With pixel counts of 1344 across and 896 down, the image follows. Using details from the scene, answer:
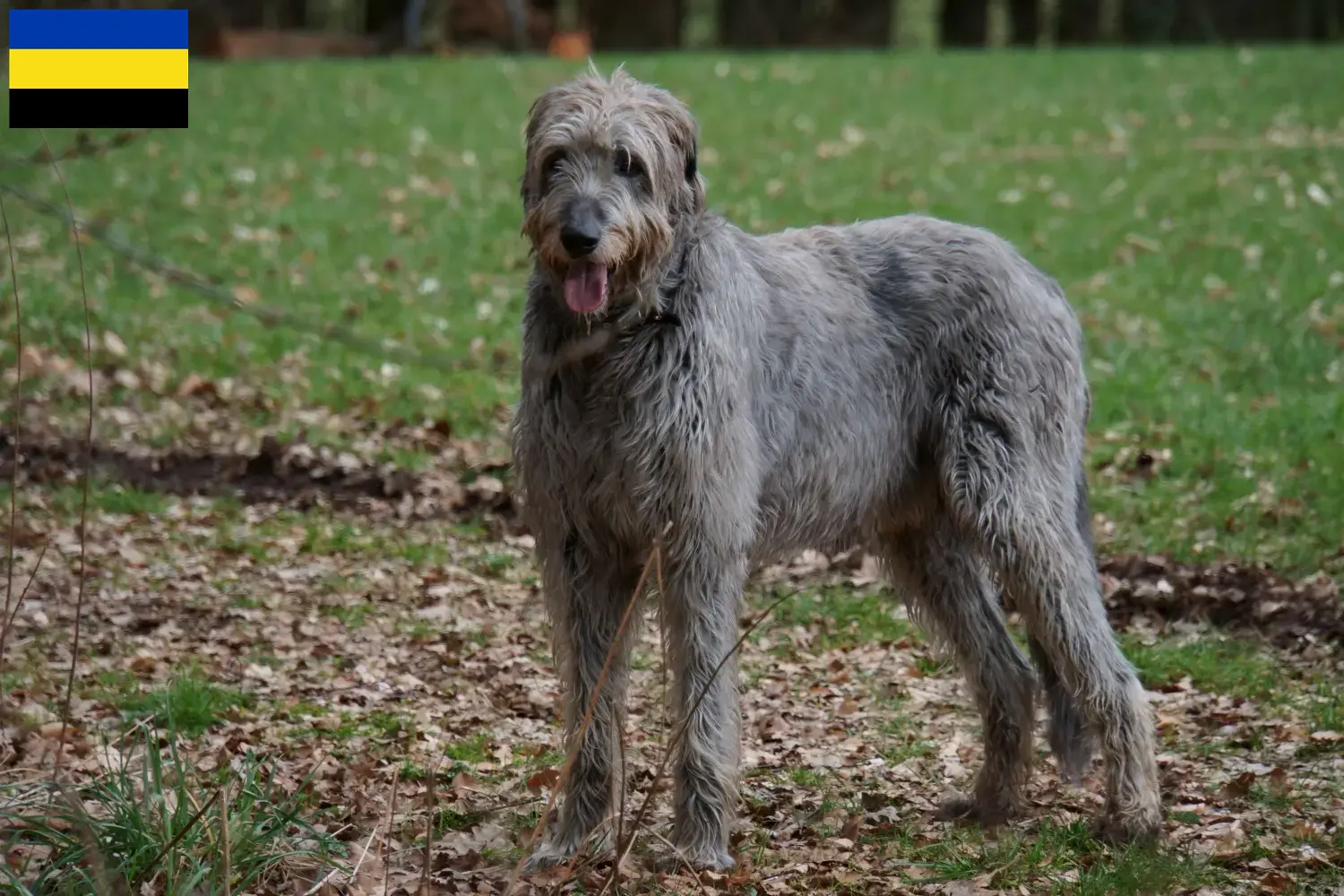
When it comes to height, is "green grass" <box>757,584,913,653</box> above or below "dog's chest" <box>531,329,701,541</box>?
below

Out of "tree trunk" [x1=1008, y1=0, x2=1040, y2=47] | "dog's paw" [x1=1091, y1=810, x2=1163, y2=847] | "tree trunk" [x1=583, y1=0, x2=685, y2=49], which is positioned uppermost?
"tree trunk" [x1=1008, y1=0, x2=1040, y2=47]

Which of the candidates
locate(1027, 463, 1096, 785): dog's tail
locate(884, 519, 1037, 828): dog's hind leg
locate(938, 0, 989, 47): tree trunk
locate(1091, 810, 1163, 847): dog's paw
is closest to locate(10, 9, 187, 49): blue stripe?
locate(884, 519, 1037, 828): dog's hind leg

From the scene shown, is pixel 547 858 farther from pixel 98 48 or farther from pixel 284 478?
pixel 98 48

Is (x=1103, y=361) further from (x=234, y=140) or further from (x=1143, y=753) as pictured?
(x=234, y=140)

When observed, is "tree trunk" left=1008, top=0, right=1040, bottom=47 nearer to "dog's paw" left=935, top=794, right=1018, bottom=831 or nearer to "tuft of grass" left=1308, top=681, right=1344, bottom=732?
"tuft of grass" left=1308, top=681, right=1344, bottom=732

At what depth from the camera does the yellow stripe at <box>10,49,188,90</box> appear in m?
7.32

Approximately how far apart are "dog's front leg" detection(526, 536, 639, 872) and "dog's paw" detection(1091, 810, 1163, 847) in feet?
5.34

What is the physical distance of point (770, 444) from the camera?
5.01 metres

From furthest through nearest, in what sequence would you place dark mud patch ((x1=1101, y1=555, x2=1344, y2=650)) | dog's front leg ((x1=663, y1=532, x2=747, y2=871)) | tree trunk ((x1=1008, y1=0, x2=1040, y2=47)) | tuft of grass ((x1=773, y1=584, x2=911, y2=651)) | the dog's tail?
tree trunk ((x1=1008, y1=0, x2=1040, y2=47))
tuft of grass ((x1=773, y1=584, x2=911, y2=651))
dark mud patch ((x1=1101, y1=555, x2=1344, y2=650))
the dog's tail
dog's front leg ((x1=663, y1=532, x2=747, y2=871))

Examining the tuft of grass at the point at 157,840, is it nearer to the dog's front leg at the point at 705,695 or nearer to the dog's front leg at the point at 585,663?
the dog's front leg at the point at 585,663

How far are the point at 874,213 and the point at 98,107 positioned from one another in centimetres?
660

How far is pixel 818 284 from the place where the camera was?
208 inches

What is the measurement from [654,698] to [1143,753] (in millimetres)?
2150

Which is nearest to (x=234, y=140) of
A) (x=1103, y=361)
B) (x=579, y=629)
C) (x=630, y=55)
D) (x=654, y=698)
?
(x=630, y=55)
